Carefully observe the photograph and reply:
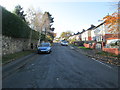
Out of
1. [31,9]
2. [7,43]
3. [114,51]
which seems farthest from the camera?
[31,9]

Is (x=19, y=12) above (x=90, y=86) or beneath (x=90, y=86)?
above

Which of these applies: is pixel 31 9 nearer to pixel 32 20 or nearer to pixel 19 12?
pixel 32 20

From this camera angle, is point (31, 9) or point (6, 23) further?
point (31, 9)

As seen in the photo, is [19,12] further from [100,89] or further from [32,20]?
[100,89]

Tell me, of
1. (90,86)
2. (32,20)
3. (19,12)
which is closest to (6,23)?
(32,20)

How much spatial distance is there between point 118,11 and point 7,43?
1354 centimetres

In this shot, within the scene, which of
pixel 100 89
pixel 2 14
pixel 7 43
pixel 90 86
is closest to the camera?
pixel 100 89

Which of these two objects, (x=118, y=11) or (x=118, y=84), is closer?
(x=118, y=84)

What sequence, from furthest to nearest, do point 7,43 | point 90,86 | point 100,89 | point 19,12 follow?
point 19,12 → point 7,43 → point 90,86 → point 100,89

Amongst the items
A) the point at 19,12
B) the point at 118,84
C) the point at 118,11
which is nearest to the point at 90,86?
the point at 118,84

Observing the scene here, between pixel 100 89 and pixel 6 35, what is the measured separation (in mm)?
11070

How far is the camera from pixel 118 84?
3.85 m

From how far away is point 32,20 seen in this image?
64.3 ft

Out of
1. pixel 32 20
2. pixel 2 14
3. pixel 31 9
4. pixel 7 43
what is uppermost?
pixel 31 9
